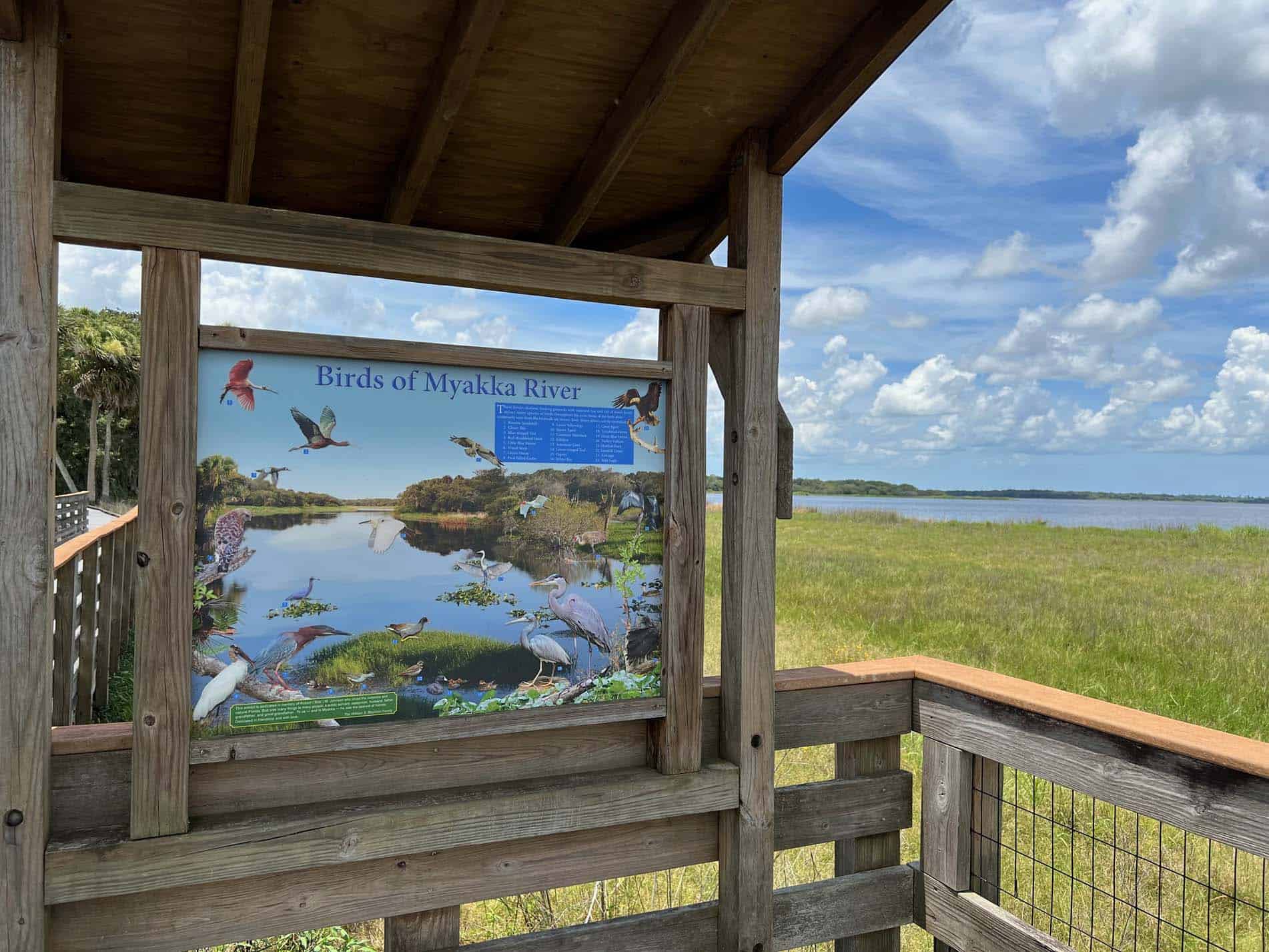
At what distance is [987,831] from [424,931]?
156 cm

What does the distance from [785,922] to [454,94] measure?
2.32 meters

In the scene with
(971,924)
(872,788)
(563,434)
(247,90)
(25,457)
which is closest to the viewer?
(25,457)

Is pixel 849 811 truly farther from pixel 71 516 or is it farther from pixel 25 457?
pixel 71 516

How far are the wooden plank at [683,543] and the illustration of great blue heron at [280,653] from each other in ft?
2.86

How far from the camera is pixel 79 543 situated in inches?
154

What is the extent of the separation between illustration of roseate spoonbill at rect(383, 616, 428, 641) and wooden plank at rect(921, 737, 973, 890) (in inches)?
61.5

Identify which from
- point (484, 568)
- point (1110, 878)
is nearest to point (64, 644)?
point (484, 568)

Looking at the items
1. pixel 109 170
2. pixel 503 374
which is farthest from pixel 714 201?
pixel 109 170

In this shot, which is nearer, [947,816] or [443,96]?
[443,96]

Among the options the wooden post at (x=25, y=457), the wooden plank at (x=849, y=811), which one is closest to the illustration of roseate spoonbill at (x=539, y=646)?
the wooden plank at (x=849, y=811)

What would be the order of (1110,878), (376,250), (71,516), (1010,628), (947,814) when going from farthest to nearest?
(71,516) < (1010,628) < (1110,878) < (947,814) < (376,250)

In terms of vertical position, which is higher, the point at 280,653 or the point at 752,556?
the point at 752,556

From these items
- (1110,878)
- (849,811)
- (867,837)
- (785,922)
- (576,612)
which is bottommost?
(1110,878)

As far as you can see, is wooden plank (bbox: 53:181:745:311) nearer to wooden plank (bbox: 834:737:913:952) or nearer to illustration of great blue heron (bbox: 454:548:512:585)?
illustration of great blue heron (bbox: 454:548:512:585)
